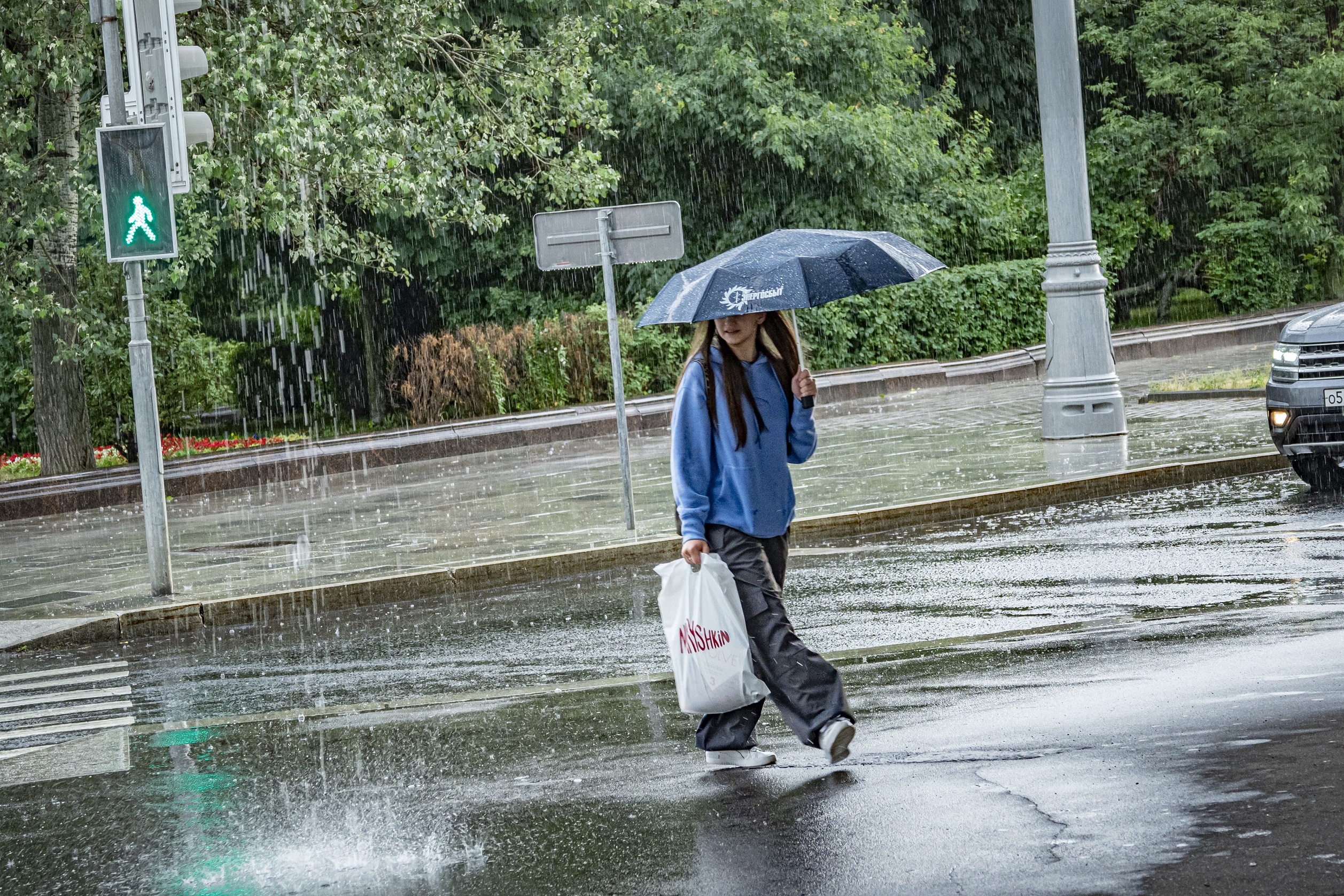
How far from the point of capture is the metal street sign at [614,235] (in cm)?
1284

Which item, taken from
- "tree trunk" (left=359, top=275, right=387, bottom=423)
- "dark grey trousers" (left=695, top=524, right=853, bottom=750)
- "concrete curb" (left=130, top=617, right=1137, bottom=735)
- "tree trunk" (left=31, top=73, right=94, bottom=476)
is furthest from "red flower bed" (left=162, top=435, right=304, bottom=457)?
"dark grey trousers" (left=695, top=524, right=853, bottom=750)

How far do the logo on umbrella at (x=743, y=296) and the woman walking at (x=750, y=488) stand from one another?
0.12 m

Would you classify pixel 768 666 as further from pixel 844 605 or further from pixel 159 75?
pixel 159 75

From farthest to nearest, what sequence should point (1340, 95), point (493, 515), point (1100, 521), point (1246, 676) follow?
1. point (1340, 95)
2. point (493, 515)
3. point (1100, 521)
4. point (1246, 676)

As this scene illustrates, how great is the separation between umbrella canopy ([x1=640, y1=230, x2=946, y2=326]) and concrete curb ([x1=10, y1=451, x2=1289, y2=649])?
5467mm

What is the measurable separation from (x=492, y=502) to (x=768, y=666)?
1029cm

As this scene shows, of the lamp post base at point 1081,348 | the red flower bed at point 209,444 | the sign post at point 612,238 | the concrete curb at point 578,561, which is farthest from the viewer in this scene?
the red flower bed at point 209,444

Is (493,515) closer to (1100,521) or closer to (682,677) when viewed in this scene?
(1100,521)

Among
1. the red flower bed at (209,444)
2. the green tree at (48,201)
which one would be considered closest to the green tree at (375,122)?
the green tree at (48,201)

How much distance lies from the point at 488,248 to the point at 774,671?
922 inches

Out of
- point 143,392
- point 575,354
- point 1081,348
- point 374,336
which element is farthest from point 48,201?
point 1081,348

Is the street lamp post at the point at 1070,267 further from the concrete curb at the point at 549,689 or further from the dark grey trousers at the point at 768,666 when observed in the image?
the dark grey trousers at the point at 768,666

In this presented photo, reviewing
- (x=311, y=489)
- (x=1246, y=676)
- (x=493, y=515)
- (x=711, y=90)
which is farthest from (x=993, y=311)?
(x=1246, y=676)

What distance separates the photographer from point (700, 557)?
5637mm
